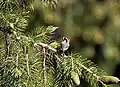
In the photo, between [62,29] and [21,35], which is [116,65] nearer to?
[62,29]

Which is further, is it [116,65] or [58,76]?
[116,65]

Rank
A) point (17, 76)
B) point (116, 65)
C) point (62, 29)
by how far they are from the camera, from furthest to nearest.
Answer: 1. point (116, 65)
2. point (62, 29)
3. point (17, 76)

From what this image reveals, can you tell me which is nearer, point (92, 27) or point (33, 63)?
point (33, 63)

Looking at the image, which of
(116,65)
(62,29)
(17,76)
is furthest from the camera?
(116,65)

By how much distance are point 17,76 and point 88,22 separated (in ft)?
7.35

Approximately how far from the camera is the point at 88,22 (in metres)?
2.94

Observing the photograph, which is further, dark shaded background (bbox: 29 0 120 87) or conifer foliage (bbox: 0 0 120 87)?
dark shaded background (bbox: 29 0 120 87)

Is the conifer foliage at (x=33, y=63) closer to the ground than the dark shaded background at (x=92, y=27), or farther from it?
farther from it

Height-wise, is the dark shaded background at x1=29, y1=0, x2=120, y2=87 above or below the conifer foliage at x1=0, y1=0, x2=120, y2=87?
below

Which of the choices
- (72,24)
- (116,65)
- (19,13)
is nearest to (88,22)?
(72,24)

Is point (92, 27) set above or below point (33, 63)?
below

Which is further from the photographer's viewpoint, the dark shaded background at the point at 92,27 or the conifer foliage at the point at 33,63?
the dark shaded background at the point at 92,27

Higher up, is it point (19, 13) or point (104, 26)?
point (19, 13)

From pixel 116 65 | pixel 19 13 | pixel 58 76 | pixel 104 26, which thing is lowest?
pixel 116 65
